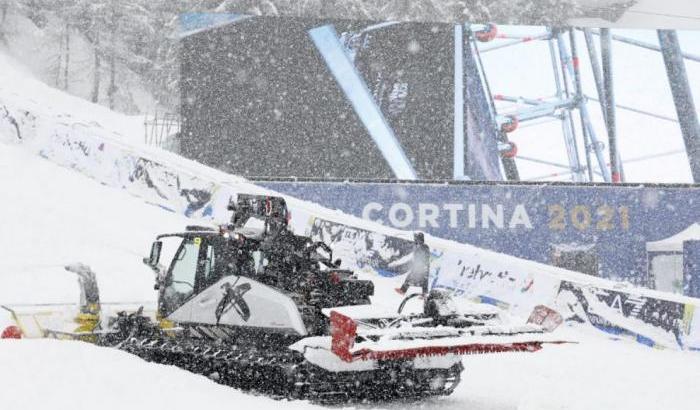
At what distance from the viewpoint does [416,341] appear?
27.2 feet

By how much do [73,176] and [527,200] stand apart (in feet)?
40.7

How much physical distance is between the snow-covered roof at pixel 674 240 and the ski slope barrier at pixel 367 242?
26.5 feet

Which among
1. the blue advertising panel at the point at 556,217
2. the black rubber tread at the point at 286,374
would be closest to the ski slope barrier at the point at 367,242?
the blue advertising panel at the point at 556,217

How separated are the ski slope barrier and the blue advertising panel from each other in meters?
4.59

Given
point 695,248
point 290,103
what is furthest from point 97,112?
point 695,248

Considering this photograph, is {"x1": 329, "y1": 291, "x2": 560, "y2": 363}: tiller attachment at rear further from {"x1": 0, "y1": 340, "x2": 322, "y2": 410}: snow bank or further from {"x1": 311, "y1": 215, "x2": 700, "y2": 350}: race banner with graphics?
{"x1": 311, "y1": 215, "x2": 700, "y2": 350}: race banner with graphics

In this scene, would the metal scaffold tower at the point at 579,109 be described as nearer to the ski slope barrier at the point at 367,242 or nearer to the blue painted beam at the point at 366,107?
the blue painted beam at the point at 366,107

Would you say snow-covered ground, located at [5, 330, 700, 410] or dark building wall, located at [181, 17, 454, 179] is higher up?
dark building wall, located at [181, 17, 454, 179]

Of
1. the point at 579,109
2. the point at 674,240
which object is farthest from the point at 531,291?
the point at 579,109

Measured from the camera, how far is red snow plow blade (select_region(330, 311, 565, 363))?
8094 millimetres

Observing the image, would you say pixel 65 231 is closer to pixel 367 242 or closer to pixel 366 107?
pixel 367 242

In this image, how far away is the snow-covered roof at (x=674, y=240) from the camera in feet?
81.8

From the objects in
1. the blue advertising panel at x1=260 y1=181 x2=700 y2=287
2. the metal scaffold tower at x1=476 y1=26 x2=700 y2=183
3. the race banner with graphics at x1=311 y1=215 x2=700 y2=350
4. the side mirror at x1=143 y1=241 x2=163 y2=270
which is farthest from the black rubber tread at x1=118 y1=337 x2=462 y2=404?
the metal scaffold tower at x1=476 y1=26 x2=700 y2=183

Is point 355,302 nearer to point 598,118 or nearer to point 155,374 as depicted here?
point 155,374
